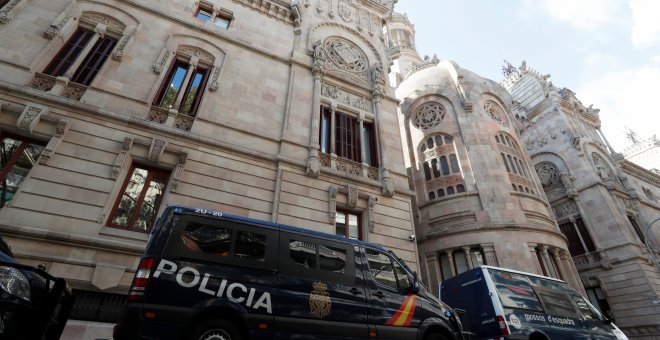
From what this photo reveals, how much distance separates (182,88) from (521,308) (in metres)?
13.4

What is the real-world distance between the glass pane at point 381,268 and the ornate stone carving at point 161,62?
10448 millimetres

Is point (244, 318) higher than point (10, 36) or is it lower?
lower

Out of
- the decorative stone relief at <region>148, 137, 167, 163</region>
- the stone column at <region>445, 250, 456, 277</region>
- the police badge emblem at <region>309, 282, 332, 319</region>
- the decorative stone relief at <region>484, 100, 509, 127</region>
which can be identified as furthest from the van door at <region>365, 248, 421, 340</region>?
the decorative stone relief at <region>484, 100, 509, 127</region>

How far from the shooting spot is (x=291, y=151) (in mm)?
12234

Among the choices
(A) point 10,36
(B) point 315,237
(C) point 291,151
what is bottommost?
(B) point 315,237

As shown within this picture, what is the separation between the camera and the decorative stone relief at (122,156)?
29.7 ft

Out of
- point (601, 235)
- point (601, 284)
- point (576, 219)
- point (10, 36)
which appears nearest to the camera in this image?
point (10, 36)

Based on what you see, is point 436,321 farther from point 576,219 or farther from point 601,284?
point 576,219

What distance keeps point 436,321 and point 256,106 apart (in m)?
10.2

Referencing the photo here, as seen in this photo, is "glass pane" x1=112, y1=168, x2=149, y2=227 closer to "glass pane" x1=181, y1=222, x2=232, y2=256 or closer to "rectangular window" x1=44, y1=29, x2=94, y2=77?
"rectangular window" x1=44, y1=29, x2=94, y2=77

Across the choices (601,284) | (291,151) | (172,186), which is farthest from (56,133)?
(601,284)

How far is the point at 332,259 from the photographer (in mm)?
6145

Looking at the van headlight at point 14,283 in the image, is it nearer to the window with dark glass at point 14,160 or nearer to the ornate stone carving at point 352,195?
the window with dark glass at point 14,160

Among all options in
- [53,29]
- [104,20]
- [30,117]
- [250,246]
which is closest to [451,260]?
[250,246]
